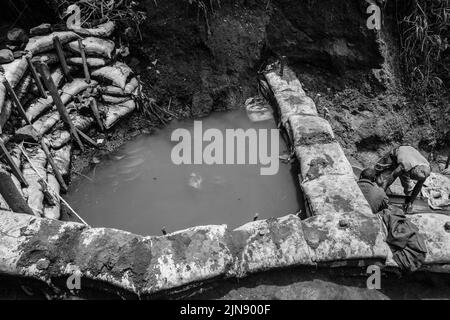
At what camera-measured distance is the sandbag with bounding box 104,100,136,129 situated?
5.74m

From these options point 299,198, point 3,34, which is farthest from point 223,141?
point 3,34

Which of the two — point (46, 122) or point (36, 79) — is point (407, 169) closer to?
point (46, 122)

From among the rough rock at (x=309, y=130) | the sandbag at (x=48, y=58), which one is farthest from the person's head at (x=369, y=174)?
the sandbag at (x=48, y=58)

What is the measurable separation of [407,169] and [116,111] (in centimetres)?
424

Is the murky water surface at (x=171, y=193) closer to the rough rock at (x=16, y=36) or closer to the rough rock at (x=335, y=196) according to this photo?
the rough rock at (x=335, y=196)

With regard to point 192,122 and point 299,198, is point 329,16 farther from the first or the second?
point 299,198

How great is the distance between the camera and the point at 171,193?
16.2 feet

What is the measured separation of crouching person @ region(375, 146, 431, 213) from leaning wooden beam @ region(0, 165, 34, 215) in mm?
4346

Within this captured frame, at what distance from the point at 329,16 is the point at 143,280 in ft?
16.7

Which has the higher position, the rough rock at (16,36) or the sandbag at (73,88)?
the rough rock at (16,36)

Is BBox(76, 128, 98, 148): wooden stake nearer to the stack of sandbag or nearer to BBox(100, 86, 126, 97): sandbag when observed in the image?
the stack of sandbag

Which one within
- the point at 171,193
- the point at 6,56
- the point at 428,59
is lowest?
the point at 171,193

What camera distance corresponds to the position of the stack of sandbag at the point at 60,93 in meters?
4.74

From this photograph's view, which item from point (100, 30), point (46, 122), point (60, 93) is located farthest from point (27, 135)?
point (100, 30)
